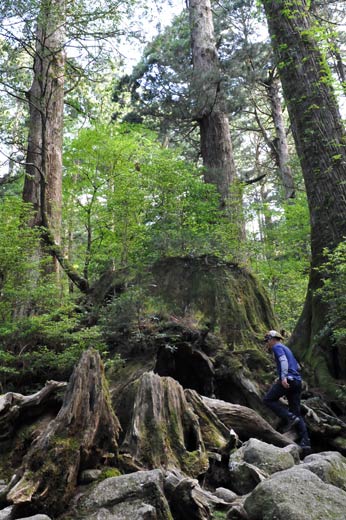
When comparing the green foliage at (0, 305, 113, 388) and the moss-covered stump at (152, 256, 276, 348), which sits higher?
the moss-covered stump at (152, 256, 276, 348)

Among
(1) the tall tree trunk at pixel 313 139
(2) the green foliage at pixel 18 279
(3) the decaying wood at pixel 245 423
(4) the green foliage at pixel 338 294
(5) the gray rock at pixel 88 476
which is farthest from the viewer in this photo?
(1) the tall tree trunk at pixel 313 139

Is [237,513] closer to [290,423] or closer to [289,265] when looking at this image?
[290,423]

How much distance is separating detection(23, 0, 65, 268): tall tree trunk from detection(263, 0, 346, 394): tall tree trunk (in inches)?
197

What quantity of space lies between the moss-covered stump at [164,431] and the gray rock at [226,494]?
243 mm

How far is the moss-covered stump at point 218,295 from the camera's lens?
7.67m

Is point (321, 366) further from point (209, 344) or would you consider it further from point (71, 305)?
point (71, 305)

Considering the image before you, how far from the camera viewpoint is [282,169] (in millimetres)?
18531

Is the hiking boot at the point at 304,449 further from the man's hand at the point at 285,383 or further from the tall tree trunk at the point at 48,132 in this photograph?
the tall tree trunk at the point at 48,132

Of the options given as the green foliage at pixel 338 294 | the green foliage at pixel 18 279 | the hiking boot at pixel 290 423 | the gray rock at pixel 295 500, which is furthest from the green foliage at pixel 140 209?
the gray rock at pixel 295 500

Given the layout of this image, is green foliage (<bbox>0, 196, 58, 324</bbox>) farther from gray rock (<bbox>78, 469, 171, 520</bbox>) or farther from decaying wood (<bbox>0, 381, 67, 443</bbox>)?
gray rock (<bbox>78, 469, 171, 520</bbox>)

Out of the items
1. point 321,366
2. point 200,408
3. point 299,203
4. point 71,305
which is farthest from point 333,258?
point 299,203

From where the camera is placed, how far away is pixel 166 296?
791 centimetres

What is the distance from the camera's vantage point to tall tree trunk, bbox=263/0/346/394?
7.82 metres

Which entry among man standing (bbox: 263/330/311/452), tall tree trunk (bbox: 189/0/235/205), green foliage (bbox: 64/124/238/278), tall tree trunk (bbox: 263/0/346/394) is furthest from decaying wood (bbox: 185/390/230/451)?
tall tree trunk (bbox: 189/0/235/205)
